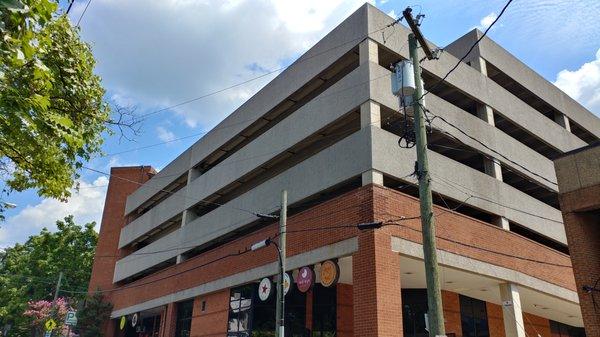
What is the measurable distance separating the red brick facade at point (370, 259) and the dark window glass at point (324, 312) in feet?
1.21

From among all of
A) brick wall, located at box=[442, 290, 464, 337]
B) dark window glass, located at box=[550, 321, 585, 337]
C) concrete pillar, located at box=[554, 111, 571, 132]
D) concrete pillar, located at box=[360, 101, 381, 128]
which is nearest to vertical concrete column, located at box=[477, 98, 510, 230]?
brick wall, located at box=[442, 290, 464, 337]

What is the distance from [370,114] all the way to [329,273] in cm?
601

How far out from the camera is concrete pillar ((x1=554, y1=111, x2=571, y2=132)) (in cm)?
2933

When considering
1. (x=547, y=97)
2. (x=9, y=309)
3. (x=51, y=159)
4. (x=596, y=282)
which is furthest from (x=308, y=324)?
(x=9, y=309)

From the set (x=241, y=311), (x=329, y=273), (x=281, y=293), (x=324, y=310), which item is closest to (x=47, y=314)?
(x=241, y=311)

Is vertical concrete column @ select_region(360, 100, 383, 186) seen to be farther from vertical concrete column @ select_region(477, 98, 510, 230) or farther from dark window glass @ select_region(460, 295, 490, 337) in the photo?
dark window glass @ select_region(460, 295, 490, 337)

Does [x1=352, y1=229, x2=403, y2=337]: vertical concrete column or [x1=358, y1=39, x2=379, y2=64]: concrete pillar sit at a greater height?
[x1=358, y1=39, x2=379, y2=64]: concrete pillar

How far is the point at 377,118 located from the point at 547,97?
1578 cm

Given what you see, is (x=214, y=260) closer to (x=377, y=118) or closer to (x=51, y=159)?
(x=377, y=118)

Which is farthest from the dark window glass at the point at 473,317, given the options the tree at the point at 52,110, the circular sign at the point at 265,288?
the tree at the point at 52,110

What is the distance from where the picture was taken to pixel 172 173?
33.8 m

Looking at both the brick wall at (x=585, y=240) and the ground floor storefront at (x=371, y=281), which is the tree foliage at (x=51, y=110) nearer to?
the ground floor storefront at (x=371, y=281)

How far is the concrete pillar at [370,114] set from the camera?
1795 cm

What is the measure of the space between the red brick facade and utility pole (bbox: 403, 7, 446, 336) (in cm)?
551
